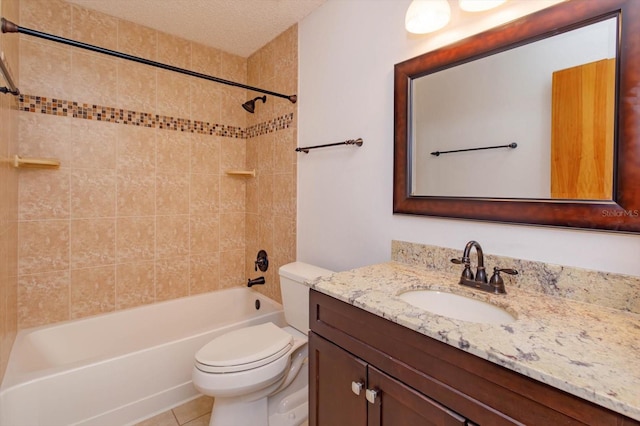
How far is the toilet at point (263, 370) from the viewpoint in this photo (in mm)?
1354

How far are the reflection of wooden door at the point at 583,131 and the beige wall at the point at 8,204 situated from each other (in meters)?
2.20

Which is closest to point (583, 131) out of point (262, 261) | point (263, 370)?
point (263, 370)

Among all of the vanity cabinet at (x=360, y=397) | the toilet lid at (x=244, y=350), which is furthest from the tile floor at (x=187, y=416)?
the vanity cabinet at (x=360, y=397)

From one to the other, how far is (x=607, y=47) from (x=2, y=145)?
2.32 metres

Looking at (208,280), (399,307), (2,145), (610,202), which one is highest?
(2,145)

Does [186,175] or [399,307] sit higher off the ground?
[186,175]

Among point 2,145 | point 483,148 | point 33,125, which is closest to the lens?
point 483,148

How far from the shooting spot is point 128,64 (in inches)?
83.9

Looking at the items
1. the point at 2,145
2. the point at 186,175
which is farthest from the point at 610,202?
the point at 186,175

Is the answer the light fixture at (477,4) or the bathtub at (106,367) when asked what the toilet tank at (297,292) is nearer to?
the bathtub at (106,367)

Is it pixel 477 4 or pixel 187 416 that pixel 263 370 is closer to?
pixel 187 416

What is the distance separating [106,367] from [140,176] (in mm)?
1276

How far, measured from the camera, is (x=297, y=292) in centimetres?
173

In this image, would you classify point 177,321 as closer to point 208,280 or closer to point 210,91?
point 208,280
